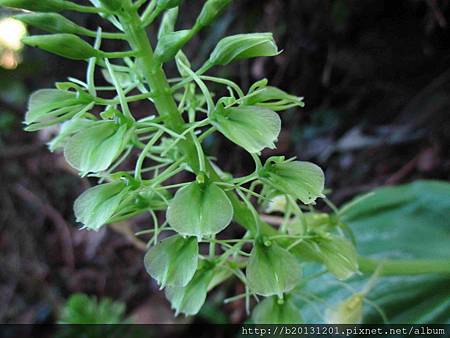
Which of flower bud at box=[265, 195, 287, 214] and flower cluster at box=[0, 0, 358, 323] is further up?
flower cluster at box=[0, 0, 358, 323]

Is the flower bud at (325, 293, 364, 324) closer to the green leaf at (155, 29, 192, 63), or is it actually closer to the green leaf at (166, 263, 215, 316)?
the green leaf at (166, 263, 215, 316)

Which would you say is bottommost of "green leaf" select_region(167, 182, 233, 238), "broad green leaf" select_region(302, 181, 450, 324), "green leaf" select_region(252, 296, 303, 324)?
"broad green leaf" select_region(302, 181, 450, 324)

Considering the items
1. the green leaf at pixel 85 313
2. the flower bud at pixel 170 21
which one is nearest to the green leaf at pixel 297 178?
the flower bud at pixel 170 21

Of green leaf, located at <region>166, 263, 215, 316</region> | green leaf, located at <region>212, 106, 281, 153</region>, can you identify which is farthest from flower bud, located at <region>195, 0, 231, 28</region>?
green leaf, located at <region>166, 263, 215, 316</region>

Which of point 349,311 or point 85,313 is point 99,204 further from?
point 85,313

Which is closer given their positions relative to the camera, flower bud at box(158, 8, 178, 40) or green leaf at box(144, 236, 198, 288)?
green leaf at box(144, 236, 198, 288)

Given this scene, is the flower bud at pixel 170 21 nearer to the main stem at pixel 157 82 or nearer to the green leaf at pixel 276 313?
the main stem at pixel 157 82

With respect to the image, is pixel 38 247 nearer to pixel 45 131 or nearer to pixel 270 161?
pixel 45 131
